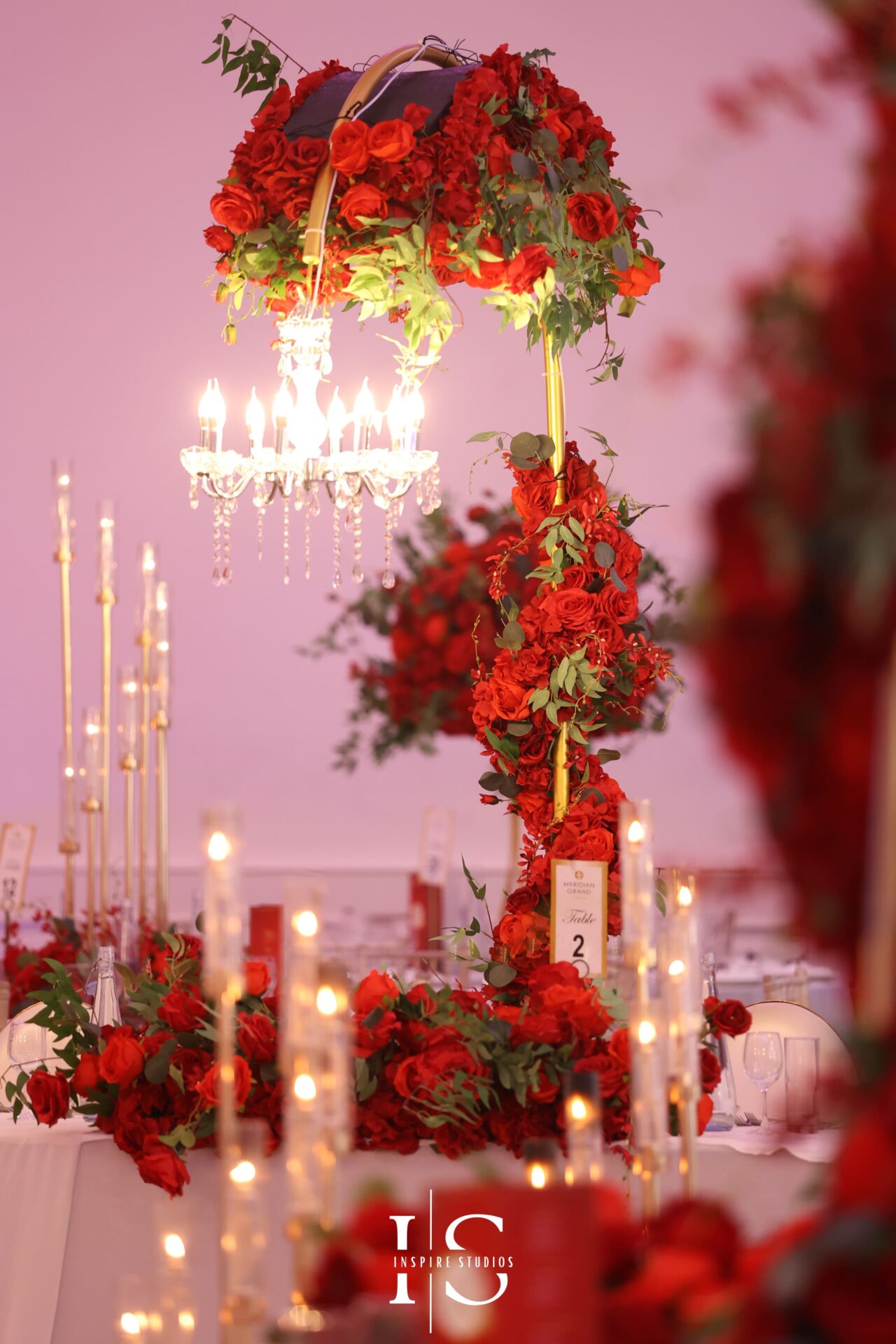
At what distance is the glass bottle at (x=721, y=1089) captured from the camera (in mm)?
2711

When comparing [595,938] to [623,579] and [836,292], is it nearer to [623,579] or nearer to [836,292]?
[623,579]

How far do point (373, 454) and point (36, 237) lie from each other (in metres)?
5.43

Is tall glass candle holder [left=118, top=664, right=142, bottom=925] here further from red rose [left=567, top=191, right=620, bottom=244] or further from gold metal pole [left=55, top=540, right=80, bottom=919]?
red rose [left=567, top=191, right=620, bottom=244]

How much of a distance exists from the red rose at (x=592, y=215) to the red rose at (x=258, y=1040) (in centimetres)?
153

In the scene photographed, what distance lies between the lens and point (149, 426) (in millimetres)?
8281

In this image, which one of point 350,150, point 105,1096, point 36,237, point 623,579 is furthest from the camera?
point 36,237

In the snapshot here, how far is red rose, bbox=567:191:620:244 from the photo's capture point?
284cm

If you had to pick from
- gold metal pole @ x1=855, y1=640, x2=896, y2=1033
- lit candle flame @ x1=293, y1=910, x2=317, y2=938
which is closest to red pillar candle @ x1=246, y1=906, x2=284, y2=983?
lit candle flame @ x1=293, y1=910, x2=317, y2=938

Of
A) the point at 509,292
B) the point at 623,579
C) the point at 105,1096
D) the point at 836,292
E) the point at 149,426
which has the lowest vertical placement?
the point at 105,1096

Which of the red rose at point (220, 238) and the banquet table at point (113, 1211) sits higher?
the red rose at point (220, 238)

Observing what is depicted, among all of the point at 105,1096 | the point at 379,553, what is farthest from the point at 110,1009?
the point at 379,553

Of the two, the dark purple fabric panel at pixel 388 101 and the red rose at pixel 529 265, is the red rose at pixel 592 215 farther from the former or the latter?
the dark purple fabric panel at pixel 388 101

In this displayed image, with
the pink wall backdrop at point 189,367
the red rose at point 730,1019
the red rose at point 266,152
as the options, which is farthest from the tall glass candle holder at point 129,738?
the red rose at point 730,1019

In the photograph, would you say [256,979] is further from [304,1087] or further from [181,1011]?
[304,1087]
